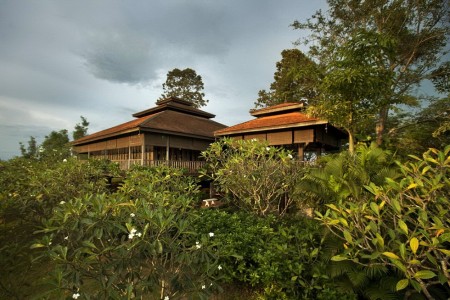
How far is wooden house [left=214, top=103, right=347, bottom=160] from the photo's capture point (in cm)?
1312

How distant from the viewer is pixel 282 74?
24.8 meters

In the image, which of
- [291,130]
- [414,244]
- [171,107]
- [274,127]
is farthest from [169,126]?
[414,244]

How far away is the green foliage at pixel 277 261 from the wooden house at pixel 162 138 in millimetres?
10745

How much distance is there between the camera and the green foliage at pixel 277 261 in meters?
3.89

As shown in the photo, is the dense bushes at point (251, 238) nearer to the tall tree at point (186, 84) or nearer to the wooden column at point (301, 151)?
the wooden column at point (301, 151)

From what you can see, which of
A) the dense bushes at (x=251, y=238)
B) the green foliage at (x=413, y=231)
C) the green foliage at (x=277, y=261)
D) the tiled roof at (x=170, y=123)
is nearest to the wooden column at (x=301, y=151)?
the dense bushes at (x=251, y=238)

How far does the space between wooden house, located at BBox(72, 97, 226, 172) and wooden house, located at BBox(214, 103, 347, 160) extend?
7.80 ft

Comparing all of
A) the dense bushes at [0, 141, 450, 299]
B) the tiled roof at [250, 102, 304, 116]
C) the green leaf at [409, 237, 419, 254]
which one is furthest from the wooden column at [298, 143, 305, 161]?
the green leaf at [409, 237, 419, 254]

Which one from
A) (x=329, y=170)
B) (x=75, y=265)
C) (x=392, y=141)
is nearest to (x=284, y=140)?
(x=392, y=141)

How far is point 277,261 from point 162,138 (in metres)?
13.3

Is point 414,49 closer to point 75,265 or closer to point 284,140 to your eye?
point 284,140

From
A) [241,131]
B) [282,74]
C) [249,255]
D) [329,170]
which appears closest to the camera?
[249,255]

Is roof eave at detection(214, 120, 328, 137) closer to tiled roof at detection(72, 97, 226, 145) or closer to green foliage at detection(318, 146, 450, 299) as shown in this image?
tiled roof at detection(72, 97, 226, 145)

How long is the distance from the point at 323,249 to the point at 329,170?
2.14m
